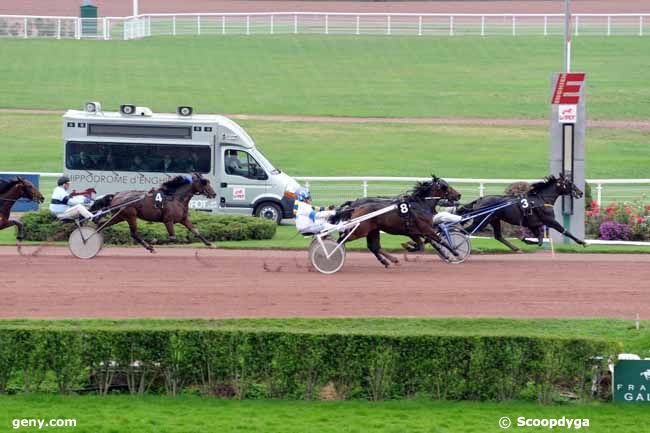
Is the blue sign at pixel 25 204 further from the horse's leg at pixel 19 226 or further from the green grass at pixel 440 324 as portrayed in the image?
the green grass at pixel 440 324

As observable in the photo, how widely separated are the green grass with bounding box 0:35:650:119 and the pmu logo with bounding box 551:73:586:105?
18.8 m

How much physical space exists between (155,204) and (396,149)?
52.9 feet

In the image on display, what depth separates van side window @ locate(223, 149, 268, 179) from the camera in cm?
2458

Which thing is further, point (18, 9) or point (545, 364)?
point (18, 9)

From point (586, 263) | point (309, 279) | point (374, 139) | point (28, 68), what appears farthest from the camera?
point (28, 68)

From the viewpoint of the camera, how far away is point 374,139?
36.8 meters

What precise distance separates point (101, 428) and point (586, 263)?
34.1 ft

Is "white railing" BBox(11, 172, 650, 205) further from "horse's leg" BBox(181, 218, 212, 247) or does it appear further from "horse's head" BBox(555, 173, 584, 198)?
"horse's head" BBox(555, 173, 584, 198)

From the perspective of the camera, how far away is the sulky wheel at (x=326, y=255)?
60.1 feet

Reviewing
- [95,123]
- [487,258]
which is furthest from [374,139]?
[487,258]

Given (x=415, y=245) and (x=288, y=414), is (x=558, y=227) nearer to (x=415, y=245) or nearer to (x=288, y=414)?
(x=415, y=245)

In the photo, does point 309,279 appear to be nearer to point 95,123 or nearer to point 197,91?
point 95,123

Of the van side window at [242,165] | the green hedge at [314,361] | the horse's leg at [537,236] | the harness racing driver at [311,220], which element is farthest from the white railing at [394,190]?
the green hedge at [314,361]

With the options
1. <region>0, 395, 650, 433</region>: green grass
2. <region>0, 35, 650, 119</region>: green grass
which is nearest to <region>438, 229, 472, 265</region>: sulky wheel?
<region>0, 395, 650, 433</region>: green grass
